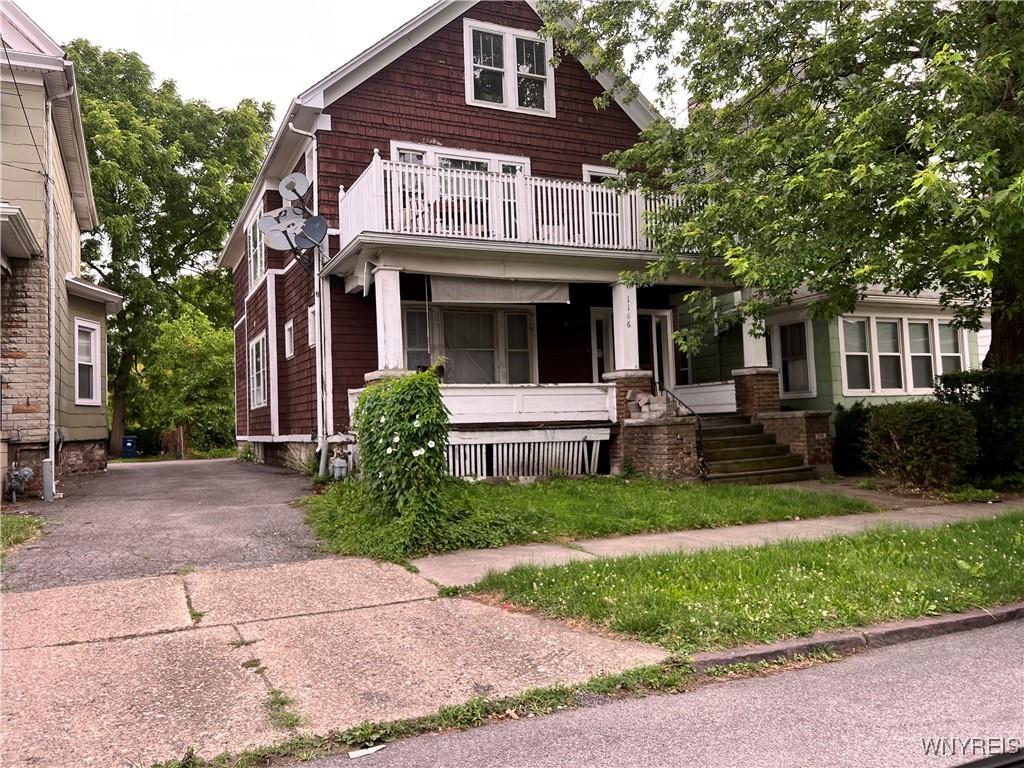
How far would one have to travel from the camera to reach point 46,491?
1061 centimetres

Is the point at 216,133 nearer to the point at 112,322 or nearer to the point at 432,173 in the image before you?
the point at 112,322

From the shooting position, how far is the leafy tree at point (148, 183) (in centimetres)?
2531

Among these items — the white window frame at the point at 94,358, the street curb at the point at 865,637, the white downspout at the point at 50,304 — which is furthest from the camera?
the white window frame at the point at 94,358

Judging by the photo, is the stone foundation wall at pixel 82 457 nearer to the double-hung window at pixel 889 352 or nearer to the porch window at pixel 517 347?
the porch window at pixel 517 347

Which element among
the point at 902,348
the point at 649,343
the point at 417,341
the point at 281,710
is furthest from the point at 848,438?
the point at 281,710

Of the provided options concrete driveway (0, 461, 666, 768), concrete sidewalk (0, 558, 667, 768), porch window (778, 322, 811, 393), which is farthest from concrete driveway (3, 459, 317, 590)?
porch window (778, 322, 811, 393)

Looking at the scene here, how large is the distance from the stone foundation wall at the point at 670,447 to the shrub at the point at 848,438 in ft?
14.5

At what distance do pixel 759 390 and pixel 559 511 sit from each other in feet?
21.7

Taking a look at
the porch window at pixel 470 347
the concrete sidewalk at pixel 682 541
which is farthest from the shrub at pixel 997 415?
the porch window at pixel 470 347

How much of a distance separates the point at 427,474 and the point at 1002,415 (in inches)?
376

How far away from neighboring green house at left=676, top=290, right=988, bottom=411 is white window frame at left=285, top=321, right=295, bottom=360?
8320 mm

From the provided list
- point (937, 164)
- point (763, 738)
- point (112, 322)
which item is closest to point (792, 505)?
point (937, 164)

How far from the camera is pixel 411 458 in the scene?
7434 millimetres

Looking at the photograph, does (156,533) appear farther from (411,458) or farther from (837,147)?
(837,147)
